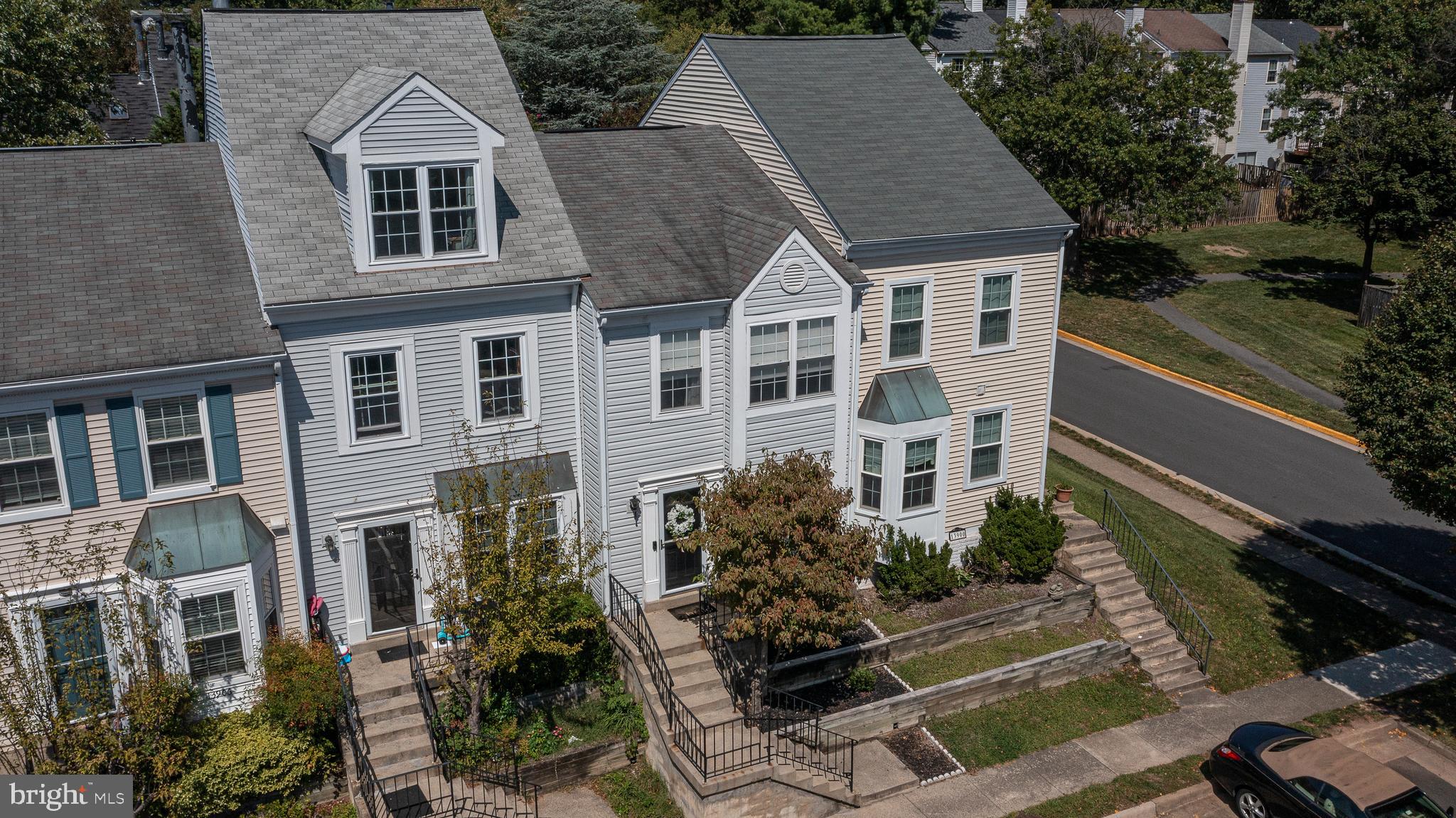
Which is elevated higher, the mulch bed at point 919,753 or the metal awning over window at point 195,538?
the metal awning over window at point 195,538

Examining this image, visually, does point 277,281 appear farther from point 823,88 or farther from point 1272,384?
point 1272,384

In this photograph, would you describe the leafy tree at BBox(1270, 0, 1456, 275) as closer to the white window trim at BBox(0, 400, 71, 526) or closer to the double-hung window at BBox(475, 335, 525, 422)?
the double-hung window at BBox(475, 335, 525, 422)

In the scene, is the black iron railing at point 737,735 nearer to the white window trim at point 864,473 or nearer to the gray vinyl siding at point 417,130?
the white window trim at point 864,473

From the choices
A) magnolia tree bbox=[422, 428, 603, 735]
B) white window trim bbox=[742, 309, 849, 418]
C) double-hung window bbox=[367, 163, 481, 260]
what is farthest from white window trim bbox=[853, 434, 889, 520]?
double-hung window bbox=[367, 163, 481, 260]

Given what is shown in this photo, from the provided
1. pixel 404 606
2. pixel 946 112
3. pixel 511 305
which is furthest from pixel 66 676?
pixel 946 112

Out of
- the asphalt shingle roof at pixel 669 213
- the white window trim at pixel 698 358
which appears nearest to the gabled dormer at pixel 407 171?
the asphalt shingle roof at pixel 669 213

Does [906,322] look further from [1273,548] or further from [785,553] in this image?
[1273,548]

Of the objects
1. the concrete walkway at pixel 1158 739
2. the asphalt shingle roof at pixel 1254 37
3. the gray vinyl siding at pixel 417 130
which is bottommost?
the concrete walkway at pixel 1158 739

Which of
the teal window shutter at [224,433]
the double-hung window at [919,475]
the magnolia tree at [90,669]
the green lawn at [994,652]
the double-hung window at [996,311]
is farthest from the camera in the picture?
the double-hung window at [996,311]
